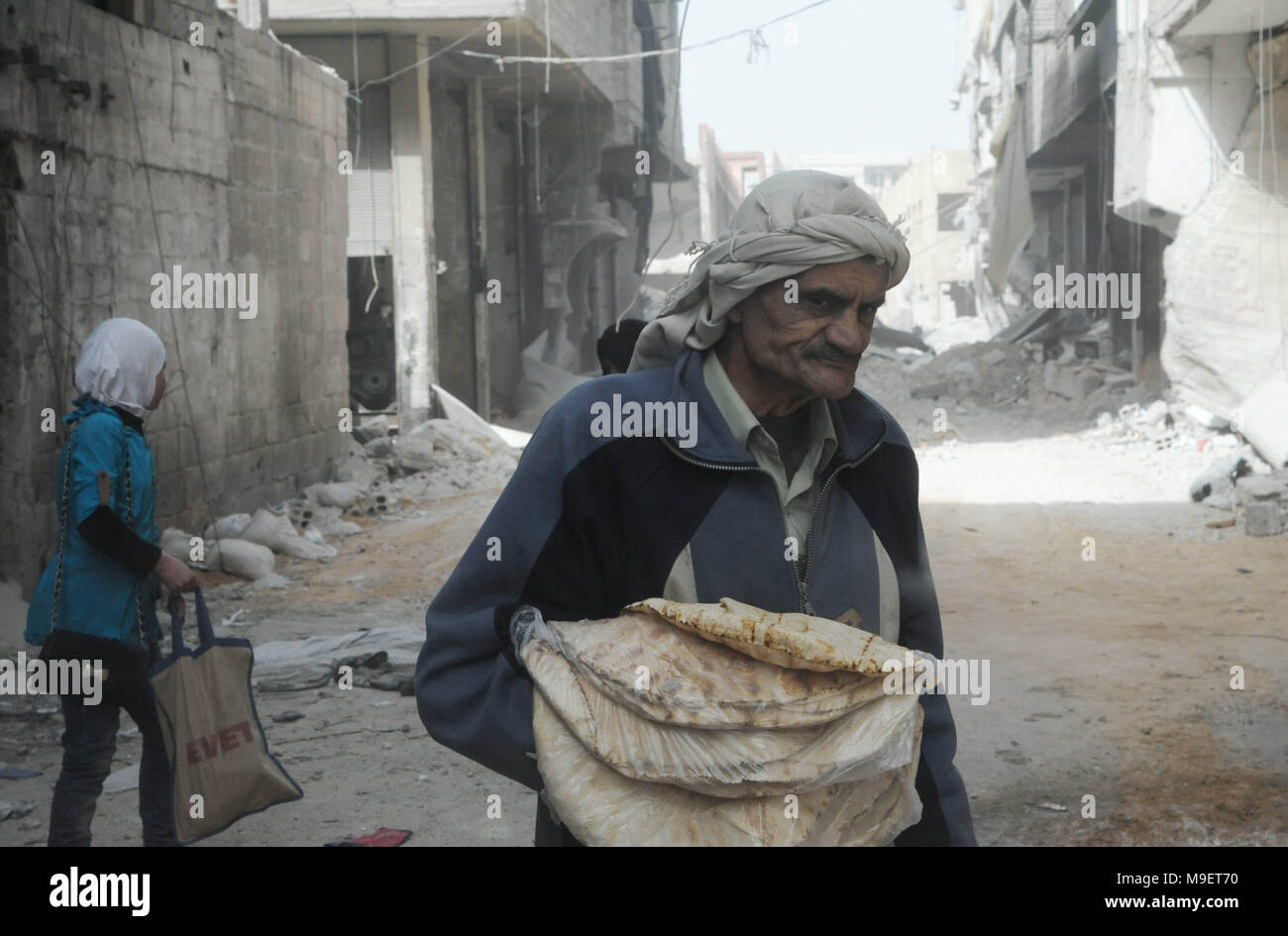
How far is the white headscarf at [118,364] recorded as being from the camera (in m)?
3.61

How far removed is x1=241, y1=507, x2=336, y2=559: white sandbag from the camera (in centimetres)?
895

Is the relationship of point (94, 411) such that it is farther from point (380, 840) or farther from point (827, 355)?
point (827, 355)

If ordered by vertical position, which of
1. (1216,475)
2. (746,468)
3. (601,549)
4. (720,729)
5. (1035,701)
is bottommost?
(1035,701)

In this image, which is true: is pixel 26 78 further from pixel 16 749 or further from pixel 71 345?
pixel 16 749

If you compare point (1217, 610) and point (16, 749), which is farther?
point (1217, 610)

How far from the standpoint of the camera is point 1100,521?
32.6 feet

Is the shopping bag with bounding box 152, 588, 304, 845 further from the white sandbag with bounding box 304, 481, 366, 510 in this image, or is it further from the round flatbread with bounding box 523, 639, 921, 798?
the white sandbag with bounding box 304, 481, 366, 510

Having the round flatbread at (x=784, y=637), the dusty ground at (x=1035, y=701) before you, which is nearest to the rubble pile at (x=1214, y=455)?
the dusty ground at (x=1035, y=701)

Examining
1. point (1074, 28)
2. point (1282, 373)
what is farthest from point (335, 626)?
point (1074, 28)

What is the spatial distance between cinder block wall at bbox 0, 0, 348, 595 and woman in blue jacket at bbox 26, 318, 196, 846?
291cm

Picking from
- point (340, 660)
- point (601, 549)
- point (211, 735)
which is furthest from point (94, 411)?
point (340, 660)

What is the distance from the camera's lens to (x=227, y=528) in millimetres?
8836

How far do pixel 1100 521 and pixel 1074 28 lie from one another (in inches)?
380

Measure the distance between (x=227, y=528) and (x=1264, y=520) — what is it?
6.93 metres
